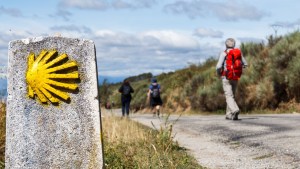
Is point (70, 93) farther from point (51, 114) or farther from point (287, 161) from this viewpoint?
point (287, 161)

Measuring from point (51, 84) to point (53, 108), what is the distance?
0.71 ft

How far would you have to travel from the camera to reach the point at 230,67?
13594mm

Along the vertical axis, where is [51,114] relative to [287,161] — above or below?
above

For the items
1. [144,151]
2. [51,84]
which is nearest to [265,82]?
[144,151]

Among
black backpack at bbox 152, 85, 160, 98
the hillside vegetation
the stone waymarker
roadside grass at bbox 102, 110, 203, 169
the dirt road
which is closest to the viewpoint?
the stone waymarker

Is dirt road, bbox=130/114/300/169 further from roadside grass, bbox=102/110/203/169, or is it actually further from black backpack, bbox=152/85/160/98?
black backpack, bbox=152/85/160/98

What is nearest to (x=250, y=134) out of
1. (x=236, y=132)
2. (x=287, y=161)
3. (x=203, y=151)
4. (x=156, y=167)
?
(x=236, y=132)

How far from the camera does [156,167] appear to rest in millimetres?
6477

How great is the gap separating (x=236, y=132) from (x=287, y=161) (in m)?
3.59

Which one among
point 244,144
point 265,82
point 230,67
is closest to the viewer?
point 244,144

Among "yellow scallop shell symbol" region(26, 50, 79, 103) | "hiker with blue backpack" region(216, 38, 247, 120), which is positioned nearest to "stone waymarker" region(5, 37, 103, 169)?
"yellow scallop shell symbol" region(26, 50, 79, 103)

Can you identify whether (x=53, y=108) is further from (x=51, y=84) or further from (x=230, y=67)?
(x=230, y=67)

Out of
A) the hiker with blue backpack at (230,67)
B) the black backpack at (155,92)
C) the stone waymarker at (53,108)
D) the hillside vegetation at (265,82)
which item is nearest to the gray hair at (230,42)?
the hiker with blue backpack at (230,67)

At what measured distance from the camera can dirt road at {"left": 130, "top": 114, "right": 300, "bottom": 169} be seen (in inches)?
300
